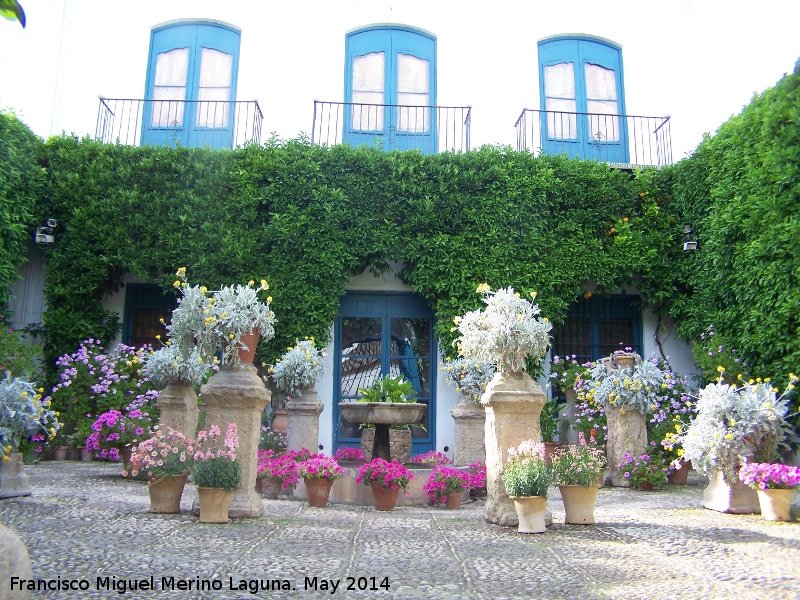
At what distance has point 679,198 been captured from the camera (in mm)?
9641

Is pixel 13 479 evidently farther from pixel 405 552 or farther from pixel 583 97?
→ pixel 583 97

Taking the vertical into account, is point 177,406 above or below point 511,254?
below

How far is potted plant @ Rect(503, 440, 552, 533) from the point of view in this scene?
4.57 meters

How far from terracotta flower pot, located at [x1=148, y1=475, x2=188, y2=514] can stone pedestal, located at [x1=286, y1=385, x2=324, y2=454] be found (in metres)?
2.51

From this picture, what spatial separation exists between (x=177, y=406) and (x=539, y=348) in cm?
395

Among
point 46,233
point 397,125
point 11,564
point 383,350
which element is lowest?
point 11,564

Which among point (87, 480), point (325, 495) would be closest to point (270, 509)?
point (325, 495)

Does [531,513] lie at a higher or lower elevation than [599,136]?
lower

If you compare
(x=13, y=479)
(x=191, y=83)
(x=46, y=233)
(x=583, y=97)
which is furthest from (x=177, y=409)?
(x=583, y=97)

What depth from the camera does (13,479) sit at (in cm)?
539

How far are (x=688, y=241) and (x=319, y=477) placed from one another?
6710 millimetres

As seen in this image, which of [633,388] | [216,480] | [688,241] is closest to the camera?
[216,480]

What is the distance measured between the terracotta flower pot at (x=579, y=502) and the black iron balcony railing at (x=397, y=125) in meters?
6.36

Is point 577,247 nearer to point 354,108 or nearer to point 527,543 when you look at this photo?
point 354,108
